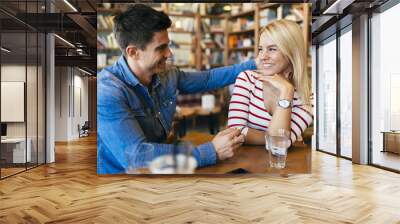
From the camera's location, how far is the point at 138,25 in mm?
4719

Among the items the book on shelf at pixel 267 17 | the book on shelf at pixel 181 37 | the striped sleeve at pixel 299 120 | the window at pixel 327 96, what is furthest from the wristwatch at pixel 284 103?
the window at pixel 327 96

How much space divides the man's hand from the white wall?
26.8ft

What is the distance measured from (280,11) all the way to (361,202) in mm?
2442

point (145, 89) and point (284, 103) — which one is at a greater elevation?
point (145, 89)

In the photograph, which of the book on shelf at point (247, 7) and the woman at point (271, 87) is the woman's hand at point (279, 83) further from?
the book on shelf at point (247, 7)

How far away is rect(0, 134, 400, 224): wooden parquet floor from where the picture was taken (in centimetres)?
350

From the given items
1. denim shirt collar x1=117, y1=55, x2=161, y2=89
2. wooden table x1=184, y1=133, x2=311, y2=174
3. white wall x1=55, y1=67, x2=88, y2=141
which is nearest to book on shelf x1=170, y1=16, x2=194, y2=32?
denim shirt collar x1=117, y1=55, x2=161, y2=89

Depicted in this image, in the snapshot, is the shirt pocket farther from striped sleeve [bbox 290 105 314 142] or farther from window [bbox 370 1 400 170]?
window [bbox 370 1 400 170]

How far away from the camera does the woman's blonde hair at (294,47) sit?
484 cm

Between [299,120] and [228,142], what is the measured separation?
0.95m

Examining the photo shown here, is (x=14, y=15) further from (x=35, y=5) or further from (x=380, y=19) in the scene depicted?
(x=380, y=19)

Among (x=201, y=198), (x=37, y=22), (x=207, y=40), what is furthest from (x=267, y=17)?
(x=37, y=22)

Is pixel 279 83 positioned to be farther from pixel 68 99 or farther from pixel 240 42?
pixel 68 99

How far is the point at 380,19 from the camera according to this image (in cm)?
643
